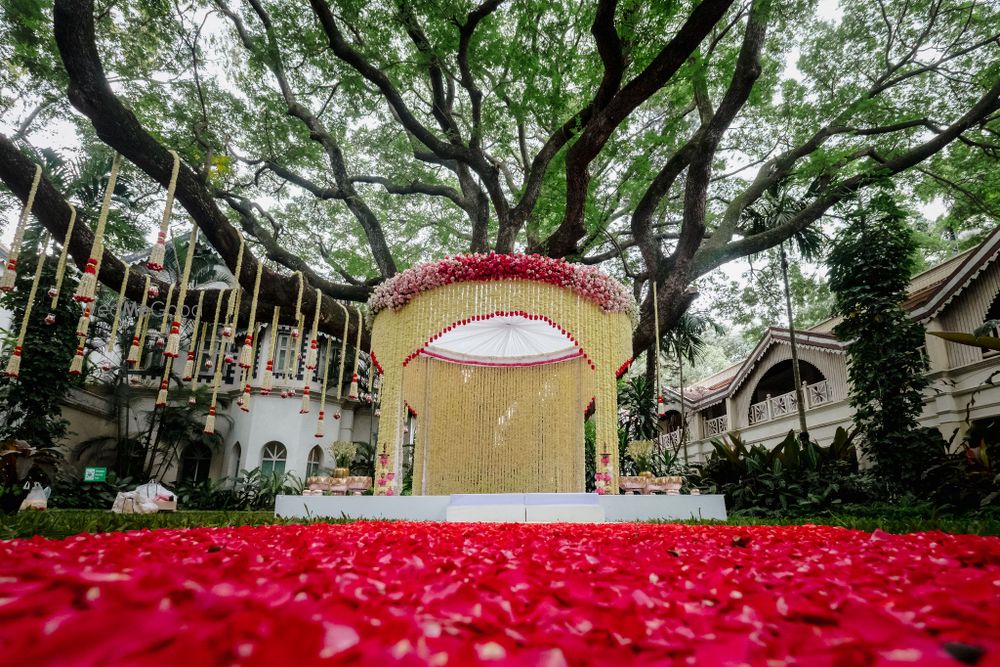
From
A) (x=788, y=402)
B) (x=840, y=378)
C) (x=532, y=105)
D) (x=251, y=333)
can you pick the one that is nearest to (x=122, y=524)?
(x=251, y=333)

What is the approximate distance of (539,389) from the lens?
29.8ft

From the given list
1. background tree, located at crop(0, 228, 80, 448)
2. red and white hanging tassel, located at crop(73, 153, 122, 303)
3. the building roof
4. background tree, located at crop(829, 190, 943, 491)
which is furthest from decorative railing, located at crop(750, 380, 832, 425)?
background tree, located at crop(0, 228, 80, 448)

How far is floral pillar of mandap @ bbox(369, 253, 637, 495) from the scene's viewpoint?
6.89m

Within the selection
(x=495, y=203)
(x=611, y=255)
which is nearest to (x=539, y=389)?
(x=495, y=203)

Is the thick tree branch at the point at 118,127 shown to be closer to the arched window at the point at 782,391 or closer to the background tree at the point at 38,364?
the background tree at the point at 38,364

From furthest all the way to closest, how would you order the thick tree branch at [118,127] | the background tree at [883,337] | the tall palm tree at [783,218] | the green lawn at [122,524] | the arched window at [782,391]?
the arched window at [782,391], the tall palm tree at [783,218], the background tree at [883,337], the thick tree branch at [118,127], the green lawn at [122,524]

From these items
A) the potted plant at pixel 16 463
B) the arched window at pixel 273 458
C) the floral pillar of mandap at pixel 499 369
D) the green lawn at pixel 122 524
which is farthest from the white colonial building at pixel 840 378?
the potted plant at pixel 16 463

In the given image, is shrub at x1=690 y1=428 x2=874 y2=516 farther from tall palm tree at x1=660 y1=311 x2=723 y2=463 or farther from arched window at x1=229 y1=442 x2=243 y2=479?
arched window at x1=229 y1=442 x2=243 y2=479

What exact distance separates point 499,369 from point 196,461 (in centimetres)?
1147

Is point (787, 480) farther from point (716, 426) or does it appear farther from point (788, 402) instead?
point (716, 426)

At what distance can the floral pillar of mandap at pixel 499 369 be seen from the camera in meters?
6.89

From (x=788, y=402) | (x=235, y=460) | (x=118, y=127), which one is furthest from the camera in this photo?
(x=788, y=402)

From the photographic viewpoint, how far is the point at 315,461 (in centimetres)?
1570

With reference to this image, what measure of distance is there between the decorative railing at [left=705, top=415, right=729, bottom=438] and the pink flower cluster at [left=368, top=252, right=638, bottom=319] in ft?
45.2
